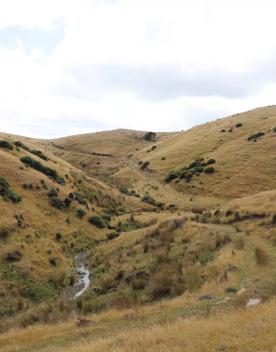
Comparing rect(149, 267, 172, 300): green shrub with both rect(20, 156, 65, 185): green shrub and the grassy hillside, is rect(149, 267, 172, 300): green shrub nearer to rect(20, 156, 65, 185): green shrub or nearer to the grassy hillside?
the grassy hillside

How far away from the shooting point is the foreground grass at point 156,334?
39.5 feet

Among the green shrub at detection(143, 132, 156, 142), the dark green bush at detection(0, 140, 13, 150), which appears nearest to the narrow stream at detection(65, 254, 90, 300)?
the dark green bush at detection(0, 140, 13, 150)

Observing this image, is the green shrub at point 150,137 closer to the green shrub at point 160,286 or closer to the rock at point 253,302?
the green shrub at point 160,286

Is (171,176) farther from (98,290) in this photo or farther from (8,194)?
(98,290)

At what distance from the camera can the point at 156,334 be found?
45.2ft

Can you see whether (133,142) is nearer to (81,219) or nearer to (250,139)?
(250,139)

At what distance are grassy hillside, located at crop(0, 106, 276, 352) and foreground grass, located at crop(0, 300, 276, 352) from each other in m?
0.05

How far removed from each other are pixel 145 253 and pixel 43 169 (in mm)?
33450

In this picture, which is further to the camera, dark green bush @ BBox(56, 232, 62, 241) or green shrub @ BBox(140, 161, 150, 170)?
green shrub @ BBox(140, 161, 150, 170)

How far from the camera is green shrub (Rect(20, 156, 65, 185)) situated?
66250 mm

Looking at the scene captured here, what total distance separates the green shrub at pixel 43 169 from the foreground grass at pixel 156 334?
1881 inches

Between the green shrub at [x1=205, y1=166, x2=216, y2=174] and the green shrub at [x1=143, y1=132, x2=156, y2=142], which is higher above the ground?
the green shrub at [x1=143, y1=132, x2=156, y2=142]

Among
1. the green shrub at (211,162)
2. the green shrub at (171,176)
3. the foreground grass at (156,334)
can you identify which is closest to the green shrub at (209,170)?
the green shrub at (211,162)

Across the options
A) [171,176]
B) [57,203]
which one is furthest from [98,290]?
[171,176]
